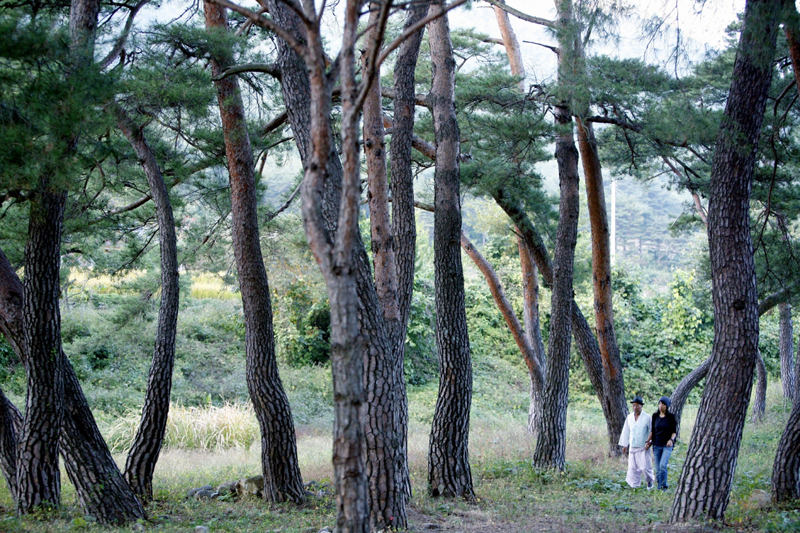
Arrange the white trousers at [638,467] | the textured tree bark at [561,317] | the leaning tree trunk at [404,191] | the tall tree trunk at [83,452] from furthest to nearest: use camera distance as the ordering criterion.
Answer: the textured tree bark at [561,317]
the white trousers at [638,467]
the leaning tree trunk at [404,191]
the tall tree trunk at [83,452]

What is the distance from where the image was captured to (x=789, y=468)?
6590mm

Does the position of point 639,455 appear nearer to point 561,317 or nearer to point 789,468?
point 561,317

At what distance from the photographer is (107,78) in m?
4.98

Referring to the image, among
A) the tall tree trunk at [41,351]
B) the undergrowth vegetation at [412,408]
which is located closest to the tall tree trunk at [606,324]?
the undergrowth vegetation at [412,408]

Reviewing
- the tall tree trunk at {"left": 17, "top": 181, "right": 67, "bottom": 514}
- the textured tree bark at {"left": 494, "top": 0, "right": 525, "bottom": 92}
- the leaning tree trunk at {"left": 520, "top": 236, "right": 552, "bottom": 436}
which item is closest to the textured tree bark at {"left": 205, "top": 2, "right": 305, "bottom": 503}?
the tall tree trunk at {"left": 17, "top": 181, "right": 67, "bottom": 514}

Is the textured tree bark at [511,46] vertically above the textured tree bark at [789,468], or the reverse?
the textured tree bark at [511,46]

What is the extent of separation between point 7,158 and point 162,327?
11.4 feet

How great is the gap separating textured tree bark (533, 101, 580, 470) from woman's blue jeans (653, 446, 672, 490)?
4.13ft

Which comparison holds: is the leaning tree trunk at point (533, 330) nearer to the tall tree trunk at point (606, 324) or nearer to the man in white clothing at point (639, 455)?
the tall tree trunk at point (606, 324)

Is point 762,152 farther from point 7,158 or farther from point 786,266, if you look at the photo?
point 7,158

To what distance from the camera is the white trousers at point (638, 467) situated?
872cm

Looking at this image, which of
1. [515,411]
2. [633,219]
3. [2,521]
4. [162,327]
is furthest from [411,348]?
[633,219]

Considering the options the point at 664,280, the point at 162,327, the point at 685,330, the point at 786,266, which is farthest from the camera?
the point at 664,280

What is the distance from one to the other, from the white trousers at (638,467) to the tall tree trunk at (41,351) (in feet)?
22.4
